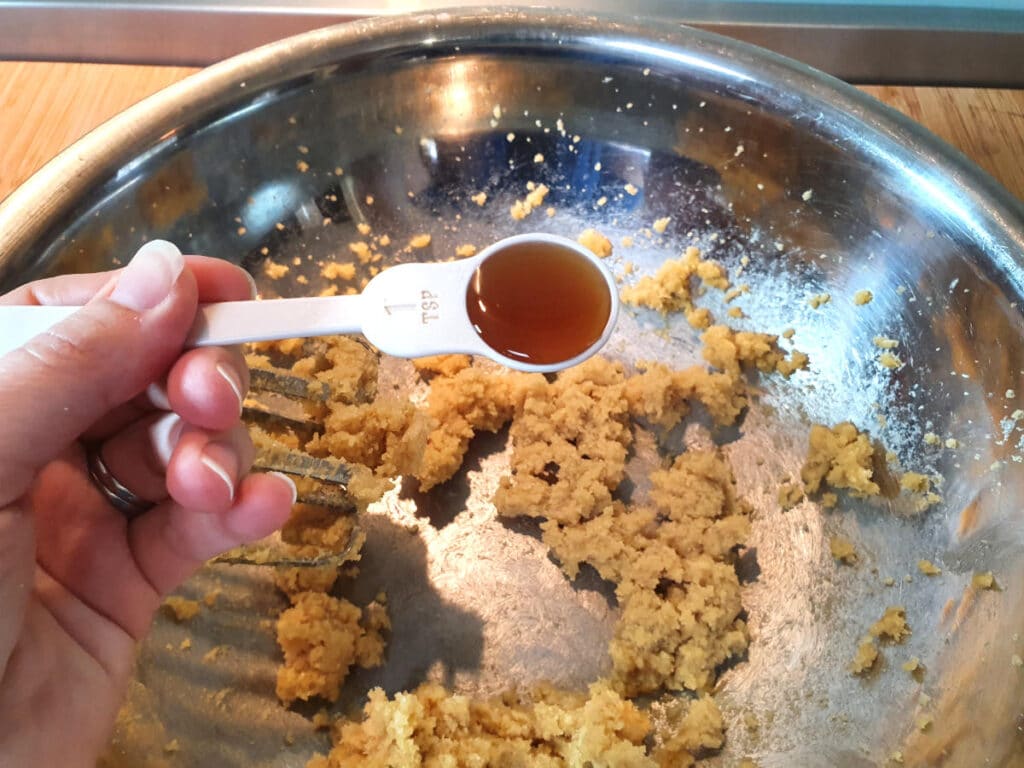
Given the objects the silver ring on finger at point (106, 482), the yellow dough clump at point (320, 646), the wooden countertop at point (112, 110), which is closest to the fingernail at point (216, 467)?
the silver ring on finger at point (106, 482)

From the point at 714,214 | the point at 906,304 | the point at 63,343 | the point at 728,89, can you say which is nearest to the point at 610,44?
the point at 728,89

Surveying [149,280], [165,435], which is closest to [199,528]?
[165,435]

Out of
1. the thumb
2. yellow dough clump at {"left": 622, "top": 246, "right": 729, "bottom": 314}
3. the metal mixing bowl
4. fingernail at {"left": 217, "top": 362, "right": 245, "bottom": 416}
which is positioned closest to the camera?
the thumb

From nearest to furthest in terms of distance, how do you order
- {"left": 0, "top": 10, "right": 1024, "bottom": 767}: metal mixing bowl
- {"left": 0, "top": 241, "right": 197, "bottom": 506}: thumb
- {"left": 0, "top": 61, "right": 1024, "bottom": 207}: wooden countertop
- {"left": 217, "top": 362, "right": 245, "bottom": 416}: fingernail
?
{"left": 0, "top": 241, "right": 197, "bottom": 506}: thumb, {"left": 217, "top": 362, "right": 245, "bottom": 416}: fingernail, {"left": 0, "top": 10, "right": 1024, "bottom": 767}: metal mixing bowl, {"left": 0, "top": 61, "right": 1024, "bottom": 207}: wooden countertop

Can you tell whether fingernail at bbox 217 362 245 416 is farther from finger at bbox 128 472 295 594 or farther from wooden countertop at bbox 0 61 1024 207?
wooden countertop at bbox 0 61 1024 207

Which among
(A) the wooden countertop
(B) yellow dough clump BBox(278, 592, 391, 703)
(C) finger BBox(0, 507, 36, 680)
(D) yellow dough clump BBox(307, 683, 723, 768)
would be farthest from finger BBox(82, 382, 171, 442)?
(A) the wooden countertop

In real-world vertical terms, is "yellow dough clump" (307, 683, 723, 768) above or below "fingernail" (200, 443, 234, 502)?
below

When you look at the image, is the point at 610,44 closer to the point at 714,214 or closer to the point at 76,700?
the point at 714,214

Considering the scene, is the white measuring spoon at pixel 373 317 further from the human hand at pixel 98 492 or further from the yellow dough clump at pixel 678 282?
the yellow dough clump at pixel 678 282
